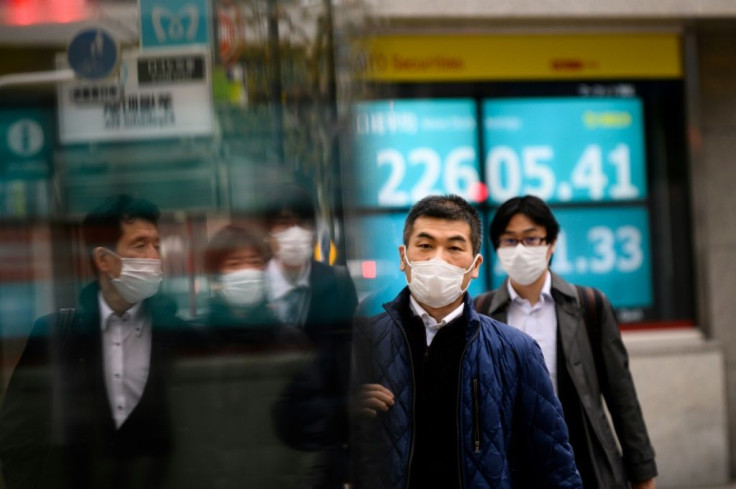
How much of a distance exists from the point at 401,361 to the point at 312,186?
38.9 inches

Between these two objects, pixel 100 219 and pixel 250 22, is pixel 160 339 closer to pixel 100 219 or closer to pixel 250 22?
pixel 100 219

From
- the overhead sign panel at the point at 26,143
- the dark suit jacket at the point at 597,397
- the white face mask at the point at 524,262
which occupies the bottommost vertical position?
the dark suit jacket at the point at 597,397

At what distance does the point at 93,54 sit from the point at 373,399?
A: 1.06 meters

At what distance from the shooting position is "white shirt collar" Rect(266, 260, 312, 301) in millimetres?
2055

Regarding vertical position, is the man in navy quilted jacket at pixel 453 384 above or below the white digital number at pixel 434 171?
below

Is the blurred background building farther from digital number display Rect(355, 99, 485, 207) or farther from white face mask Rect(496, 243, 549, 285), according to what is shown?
white face mask Rect(496, 243, 549, 285)

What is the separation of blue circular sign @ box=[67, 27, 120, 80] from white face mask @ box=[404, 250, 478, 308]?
4.39 ft

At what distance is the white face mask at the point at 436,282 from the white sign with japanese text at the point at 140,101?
121 cm

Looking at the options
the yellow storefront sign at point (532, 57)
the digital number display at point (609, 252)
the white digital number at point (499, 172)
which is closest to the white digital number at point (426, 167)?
the white digital number at point (499, 172)

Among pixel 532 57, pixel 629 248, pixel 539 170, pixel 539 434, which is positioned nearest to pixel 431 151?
pixel 539 170

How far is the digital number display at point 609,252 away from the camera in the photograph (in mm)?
8211

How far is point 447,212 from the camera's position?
10.2ft

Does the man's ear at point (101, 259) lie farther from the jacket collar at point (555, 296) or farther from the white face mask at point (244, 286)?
the jacket collar at point (555, 296)

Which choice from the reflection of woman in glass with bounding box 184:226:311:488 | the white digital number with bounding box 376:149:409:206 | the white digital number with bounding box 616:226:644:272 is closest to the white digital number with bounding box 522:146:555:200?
the white digital number with bounding box 616:226:644:272
